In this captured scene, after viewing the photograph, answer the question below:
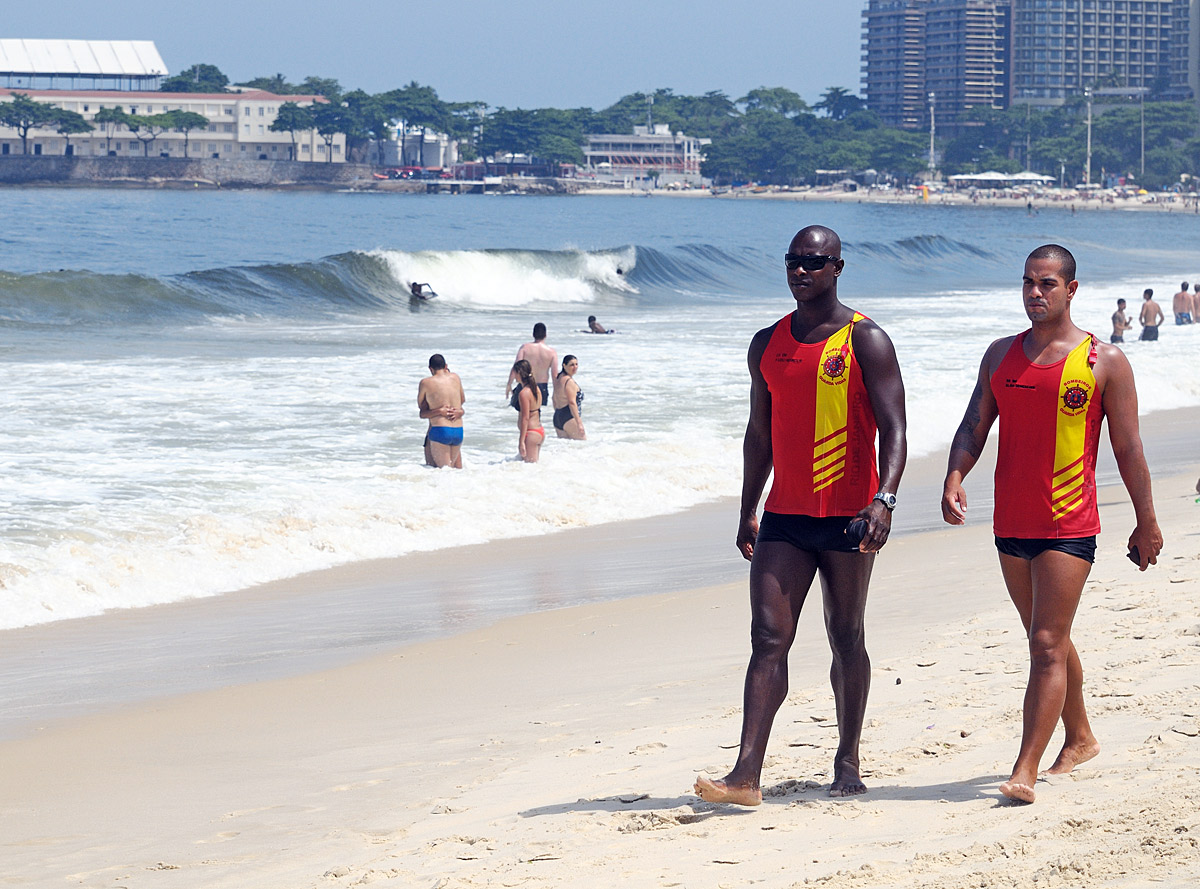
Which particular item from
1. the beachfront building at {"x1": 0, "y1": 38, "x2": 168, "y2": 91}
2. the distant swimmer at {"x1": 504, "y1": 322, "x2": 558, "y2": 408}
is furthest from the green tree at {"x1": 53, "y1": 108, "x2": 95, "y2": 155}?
the distant swimmer at {"x1": 504, "y1": 322, "x2": 558, "y2": 408}

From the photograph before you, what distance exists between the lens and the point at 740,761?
4207 millimetres

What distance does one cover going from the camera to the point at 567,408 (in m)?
14.4

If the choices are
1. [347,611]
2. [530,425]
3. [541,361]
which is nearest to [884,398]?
[347,611]

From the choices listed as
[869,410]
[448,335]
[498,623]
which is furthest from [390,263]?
[869,410]

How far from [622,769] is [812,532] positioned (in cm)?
107

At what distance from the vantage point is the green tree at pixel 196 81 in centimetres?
18612

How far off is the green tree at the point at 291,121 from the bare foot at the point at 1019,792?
6601 inches

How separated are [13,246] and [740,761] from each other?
197 ft

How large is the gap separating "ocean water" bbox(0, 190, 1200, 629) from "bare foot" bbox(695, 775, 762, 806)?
5.17 meters

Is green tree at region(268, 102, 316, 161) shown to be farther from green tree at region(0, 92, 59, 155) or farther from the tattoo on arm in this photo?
the tattoo on arm

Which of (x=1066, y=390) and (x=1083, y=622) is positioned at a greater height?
(x=1066, y=390)

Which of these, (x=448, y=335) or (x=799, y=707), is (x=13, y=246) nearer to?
(x=448, y=335)

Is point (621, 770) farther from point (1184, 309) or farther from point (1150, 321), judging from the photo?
point (1184, 309)

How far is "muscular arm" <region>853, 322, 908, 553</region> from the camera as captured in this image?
4.20 meters
